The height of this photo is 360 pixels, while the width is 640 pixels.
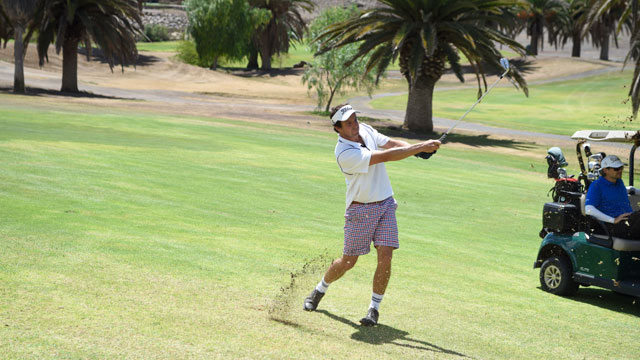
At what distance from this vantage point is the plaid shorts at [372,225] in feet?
22.4

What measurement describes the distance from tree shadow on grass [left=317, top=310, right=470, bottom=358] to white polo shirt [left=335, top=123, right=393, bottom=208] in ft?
4.01

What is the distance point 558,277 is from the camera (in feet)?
30.4

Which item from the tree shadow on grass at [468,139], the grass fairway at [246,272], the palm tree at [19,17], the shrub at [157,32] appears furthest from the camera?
the shrub at [157,32]

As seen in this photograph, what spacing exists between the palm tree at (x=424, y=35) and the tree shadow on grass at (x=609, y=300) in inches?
875

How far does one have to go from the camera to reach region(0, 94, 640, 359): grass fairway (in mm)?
6176

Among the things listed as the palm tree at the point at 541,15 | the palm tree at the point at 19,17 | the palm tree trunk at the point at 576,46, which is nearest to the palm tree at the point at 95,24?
the palm tree at the point at 19,17

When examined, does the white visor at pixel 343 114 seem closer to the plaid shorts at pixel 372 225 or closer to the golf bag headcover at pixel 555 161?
the plaid shorts at pixel 372 225

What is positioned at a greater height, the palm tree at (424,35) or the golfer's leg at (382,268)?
the palm tree at (424,35)

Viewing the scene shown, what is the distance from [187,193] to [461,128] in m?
31.2

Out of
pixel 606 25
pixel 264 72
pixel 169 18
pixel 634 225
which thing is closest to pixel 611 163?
pixel 634 225

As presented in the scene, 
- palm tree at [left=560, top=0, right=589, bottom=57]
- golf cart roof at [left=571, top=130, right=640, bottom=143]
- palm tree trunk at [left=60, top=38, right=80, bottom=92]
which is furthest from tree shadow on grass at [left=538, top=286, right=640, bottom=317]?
palm tree at [left=560, top=0, right=589, bottom=57]

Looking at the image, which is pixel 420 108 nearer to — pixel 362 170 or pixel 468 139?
pixel 468 139

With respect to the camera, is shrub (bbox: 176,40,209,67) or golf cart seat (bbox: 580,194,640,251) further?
shrub (bbox: 176,40,209,67)

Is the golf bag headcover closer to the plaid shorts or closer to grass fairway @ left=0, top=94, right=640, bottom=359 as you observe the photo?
grass fairway @ left=0, top=94, right=640, bottom=359
